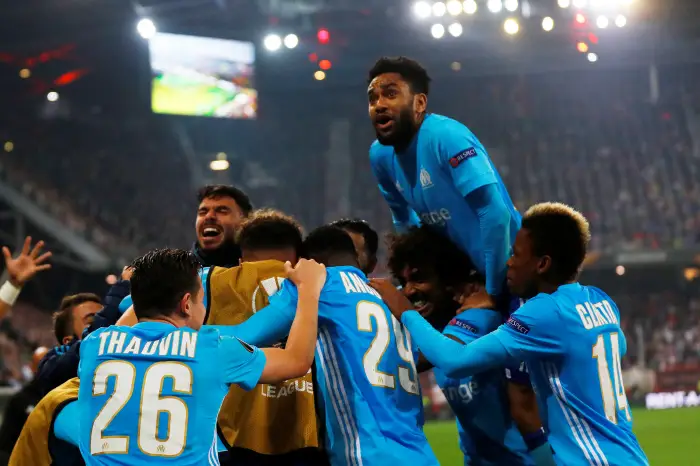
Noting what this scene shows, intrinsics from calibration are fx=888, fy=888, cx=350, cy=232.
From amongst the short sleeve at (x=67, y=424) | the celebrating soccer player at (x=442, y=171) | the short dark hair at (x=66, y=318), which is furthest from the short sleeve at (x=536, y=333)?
the short dark hair at (x=66, y=318)

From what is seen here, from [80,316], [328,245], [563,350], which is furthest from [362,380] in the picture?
[80,316]

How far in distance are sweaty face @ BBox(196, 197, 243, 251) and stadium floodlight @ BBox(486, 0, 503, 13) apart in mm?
23474

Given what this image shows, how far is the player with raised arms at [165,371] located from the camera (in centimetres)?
328

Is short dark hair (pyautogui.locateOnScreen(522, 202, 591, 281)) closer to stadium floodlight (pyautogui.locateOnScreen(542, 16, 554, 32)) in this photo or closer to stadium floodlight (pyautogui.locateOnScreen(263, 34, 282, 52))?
stadium floodlight (pyautogui.locateOnScreen(542, 16, 554, 32))

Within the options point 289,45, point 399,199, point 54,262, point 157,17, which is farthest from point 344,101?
point 399,199

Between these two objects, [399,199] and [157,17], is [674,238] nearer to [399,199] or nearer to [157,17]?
[157,17]

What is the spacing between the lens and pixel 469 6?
2734 centimetres

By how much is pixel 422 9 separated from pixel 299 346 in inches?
995

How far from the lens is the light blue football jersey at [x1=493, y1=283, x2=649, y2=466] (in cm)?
373

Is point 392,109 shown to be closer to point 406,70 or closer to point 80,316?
point 406,70

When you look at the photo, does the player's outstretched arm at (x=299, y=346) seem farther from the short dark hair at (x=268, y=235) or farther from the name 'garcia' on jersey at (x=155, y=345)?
the short dark hair at (x=268, y=235)

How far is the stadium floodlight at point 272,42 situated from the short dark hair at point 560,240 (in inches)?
1057

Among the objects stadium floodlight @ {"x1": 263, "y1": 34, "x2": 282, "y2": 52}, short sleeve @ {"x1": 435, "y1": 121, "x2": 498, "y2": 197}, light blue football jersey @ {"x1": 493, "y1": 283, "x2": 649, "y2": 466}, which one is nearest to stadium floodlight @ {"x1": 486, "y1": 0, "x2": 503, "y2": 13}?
stadium floodlight @ {"x1": 263, "y1": 34, "x2": 282, "y2": 52}

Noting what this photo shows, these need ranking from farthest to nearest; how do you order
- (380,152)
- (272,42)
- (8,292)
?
(272,42)
(8,292)
(380,152)
